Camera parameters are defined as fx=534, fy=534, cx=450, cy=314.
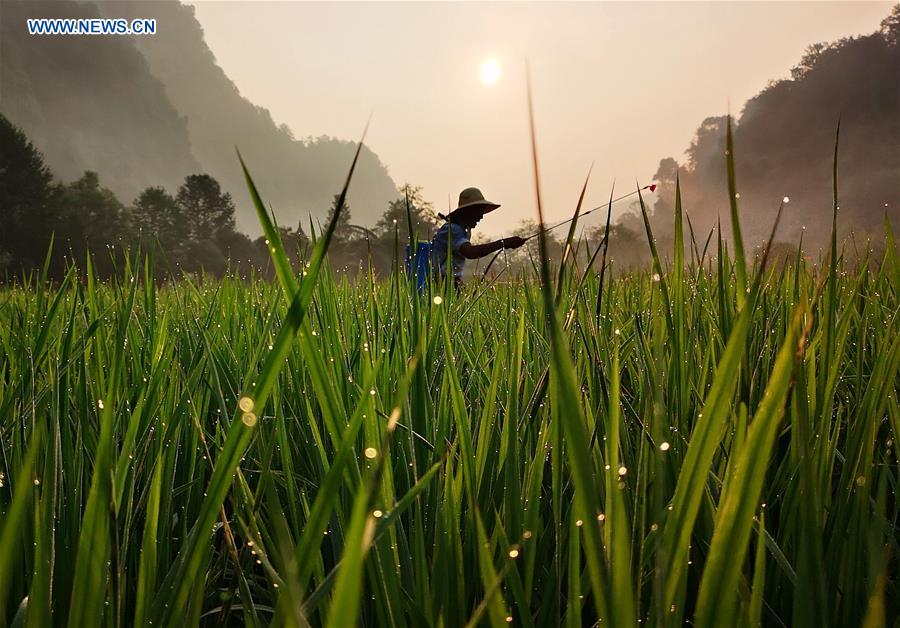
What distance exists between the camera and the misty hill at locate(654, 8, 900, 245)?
3694 cm

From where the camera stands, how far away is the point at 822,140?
3975 cm

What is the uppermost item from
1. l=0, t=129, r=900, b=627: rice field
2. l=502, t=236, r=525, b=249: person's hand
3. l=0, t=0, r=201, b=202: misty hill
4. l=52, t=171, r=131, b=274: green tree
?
l=0, t=0, r=201, b=202: misty hill

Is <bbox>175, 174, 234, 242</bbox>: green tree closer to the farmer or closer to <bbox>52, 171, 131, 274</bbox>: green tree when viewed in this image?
<bbox>52, 171, 131, 274</bbox>: green tree

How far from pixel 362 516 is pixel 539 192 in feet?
0.69

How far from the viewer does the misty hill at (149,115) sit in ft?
240

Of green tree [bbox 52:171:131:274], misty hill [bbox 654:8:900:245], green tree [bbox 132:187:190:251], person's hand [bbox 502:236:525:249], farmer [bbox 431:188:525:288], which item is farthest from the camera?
misty hill [bbox 654:8:900:245]

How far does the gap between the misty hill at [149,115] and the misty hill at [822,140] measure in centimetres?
3872

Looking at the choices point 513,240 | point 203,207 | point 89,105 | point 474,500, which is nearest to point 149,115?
point 89,105

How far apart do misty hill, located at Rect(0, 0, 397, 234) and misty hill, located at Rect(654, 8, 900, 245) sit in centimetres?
3872

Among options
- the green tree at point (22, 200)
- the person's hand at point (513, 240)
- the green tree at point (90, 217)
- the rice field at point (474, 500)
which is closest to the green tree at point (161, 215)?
the green tree at point (90, 217)

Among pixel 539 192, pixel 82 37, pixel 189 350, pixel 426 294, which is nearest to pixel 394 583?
pixel 539 192

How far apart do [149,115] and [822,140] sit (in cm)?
9746

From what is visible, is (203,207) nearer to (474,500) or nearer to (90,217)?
(90,217)

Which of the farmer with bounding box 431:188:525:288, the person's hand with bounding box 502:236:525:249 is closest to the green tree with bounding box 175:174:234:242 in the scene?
the farmer with bounding box 431:188:525:288
